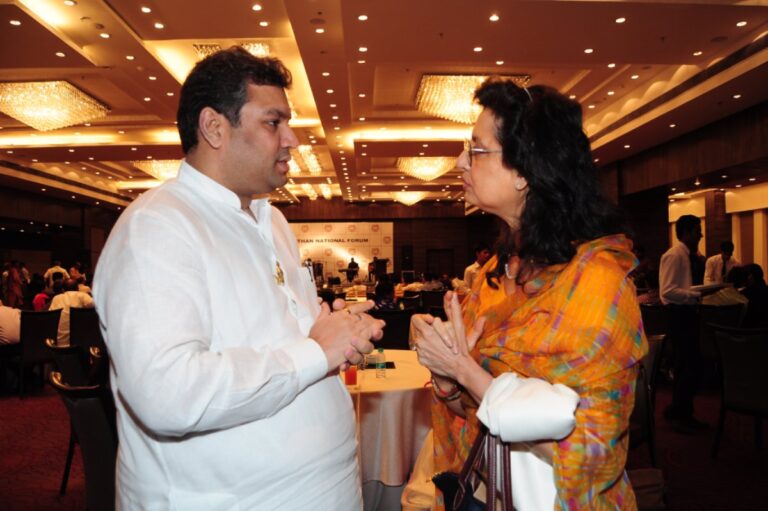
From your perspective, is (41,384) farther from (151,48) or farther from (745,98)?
(745,98)

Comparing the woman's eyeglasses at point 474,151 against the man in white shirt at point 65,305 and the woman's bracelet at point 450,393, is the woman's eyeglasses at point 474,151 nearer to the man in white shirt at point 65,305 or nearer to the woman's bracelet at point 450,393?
the woman's bracelet at point 450,393

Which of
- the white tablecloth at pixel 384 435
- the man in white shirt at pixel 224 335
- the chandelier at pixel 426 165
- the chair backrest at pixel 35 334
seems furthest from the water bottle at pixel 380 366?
the chandelier at pixel 426 165

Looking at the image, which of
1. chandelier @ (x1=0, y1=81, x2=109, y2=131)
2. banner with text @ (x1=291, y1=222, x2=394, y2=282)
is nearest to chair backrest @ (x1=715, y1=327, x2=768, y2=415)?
chandelier @ (x1=0, y1=81, x2=109, y2=131)

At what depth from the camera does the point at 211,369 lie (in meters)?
0.98

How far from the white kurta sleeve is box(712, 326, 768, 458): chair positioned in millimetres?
3819

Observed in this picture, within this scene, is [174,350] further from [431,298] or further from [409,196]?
[409,196]

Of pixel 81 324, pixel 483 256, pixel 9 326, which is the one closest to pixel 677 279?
pixel 483 256

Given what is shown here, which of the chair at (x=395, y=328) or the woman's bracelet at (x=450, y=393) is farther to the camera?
the chair at (x=395, y=328)

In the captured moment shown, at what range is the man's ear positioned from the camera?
131cm

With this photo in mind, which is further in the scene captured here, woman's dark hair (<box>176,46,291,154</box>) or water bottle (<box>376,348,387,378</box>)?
water bottle (<box>376,348,387,378</box>)

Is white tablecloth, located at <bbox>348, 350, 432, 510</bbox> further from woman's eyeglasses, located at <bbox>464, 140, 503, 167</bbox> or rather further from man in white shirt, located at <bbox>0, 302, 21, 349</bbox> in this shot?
man in white shirt, located at <bbox>0, 302, 21, 349</bbox>

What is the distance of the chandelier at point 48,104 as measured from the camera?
26.9 ft

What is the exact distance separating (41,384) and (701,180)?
11.2 m

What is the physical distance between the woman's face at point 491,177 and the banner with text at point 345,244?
59.3ft
